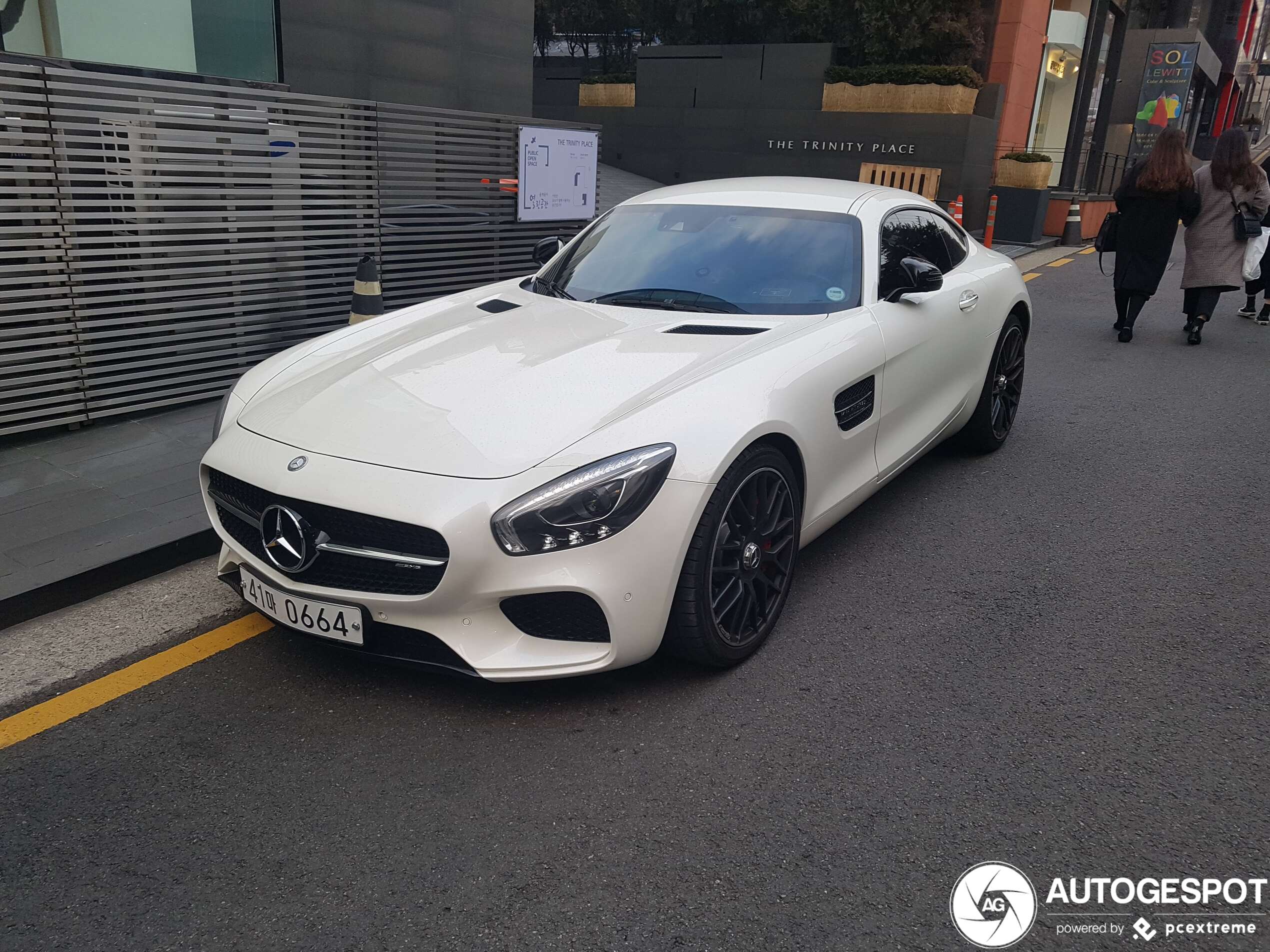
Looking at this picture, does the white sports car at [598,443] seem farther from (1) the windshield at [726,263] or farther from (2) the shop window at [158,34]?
(2) the shop window at [158,34]

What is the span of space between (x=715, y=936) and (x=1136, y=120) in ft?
111

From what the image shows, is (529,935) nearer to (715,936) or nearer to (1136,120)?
(715,936)

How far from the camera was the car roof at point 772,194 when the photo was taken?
4449mm

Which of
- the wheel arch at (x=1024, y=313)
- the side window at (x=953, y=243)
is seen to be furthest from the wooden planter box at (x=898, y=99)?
the side window at (x=953, y=243)

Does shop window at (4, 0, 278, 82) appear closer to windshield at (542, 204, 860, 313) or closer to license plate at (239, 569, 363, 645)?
windshield at (542, 204, 860, 313)

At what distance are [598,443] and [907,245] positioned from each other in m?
2.41

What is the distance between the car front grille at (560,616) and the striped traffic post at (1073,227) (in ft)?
63.6

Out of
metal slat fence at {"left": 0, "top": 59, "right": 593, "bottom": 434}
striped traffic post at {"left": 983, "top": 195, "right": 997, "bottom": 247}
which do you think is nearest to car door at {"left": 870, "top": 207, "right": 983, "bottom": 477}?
metal slat fence at {"left": 0, "top": 59, "right": 593, "bottom": 434}

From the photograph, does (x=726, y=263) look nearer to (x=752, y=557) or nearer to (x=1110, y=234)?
(x=752, y=557)

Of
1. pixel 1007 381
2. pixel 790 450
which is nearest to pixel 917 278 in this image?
pixel 790 450

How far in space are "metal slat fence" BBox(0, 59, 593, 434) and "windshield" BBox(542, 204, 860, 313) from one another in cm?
254

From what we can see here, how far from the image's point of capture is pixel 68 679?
3.21 metres

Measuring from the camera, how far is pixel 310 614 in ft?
9.62

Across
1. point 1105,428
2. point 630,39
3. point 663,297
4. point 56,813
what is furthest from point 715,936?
point 630,39
